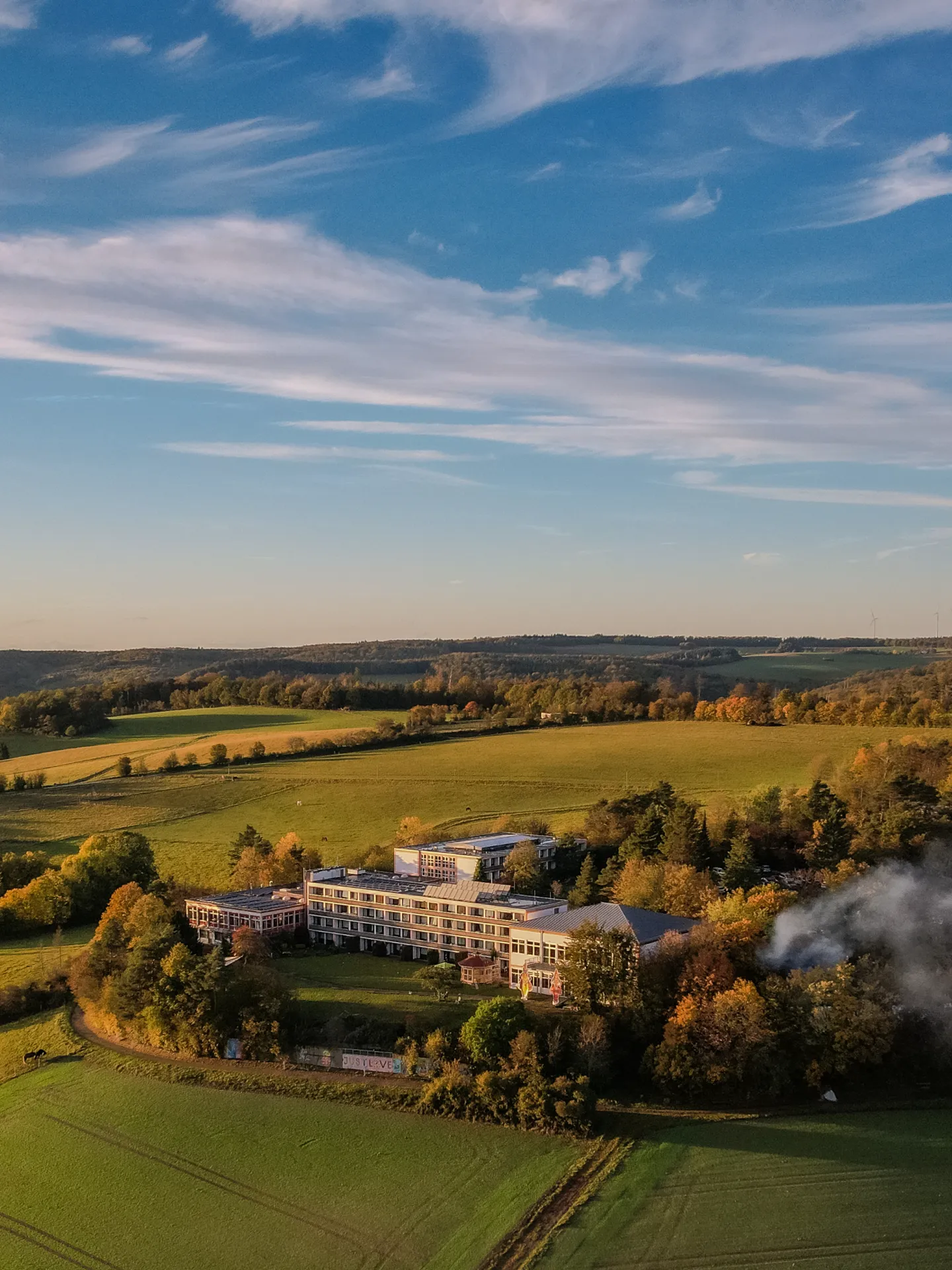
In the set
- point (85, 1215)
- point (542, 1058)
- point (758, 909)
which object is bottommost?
point (85, 1215)

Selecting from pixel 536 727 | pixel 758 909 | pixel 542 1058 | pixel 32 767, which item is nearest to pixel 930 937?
pixel 758 909

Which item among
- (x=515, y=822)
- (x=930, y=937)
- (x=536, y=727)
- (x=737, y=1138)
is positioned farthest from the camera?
(x=536, y=727)

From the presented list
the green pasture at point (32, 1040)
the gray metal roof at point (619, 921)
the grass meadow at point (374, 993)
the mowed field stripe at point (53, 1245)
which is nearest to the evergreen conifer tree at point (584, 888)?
the gray metal roof at point (619, 921)

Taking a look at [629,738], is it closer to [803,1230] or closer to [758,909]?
[758,909]

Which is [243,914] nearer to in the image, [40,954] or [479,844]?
[40,954]

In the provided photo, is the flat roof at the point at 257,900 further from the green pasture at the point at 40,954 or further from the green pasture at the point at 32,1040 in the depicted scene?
the green pasture at the point at 32,1040
